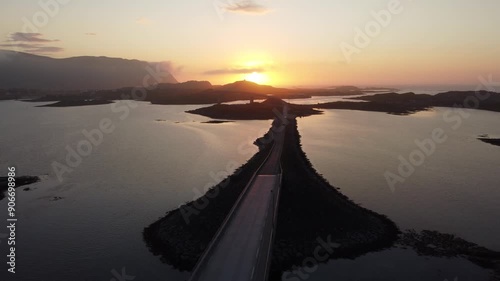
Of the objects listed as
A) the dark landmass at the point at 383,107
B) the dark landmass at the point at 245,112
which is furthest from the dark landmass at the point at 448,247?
the dark landmass at the point at 383,107

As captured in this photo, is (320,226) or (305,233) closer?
(305,233)

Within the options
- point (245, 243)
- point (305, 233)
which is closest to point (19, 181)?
point (245, 243)

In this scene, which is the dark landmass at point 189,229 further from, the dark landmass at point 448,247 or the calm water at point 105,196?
→ the dark landmass at point 448,247

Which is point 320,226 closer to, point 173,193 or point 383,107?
point 173,193

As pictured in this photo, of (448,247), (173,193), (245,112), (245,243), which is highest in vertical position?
(245,112)

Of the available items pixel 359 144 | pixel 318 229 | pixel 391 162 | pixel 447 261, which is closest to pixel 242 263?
pixel 318 229

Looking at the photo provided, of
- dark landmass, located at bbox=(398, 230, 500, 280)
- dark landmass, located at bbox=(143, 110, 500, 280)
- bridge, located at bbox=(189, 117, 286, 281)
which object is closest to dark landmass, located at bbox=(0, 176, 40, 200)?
dark landmass, located at bbox=(143, 110, 500, 280)
